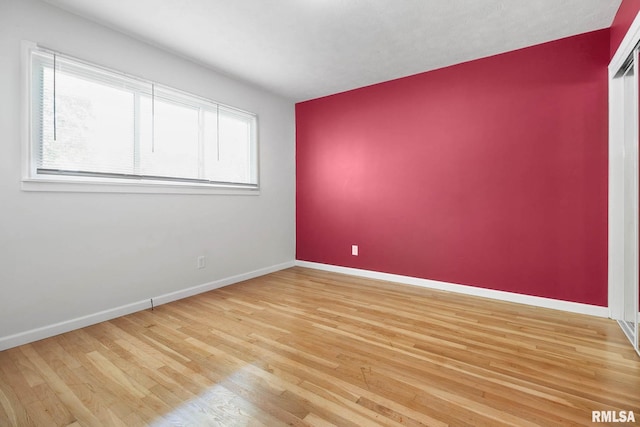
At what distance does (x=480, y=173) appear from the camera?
3.19 metres

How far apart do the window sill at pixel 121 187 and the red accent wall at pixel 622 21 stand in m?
3.80

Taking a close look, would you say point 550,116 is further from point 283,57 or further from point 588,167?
point 283,57

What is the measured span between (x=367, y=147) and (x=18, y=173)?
11.3ft

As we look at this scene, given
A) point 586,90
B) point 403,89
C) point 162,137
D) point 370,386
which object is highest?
point 403,89

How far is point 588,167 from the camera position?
8.72 feet

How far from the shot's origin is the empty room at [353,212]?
5.46 feet

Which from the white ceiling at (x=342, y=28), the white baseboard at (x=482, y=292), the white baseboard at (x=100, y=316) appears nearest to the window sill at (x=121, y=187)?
the white baseboard at (x=100, y=316)

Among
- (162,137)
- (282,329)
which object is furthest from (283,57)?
(282,329)

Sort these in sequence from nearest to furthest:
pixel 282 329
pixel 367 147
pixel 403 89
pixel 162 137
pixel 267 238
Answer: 1. pixel 282 329
2. pixel 162 137
3. pixel 403 89
4. pixel 367 147
5. pixel 267 238

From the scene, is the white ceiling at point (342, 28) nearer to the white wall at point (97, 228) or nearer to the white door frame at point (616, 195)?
the white wall at point (97, 228)

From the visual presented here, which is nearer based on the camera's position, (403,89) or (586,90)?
(586,90)

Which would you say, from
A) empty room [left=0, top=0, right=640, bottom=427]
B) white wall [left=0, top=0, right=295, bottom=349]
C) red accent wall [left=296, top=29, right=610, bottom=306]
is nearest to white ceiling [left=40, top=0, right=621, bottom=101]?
empty room [left=0, top=0, right=640, bottom=427]

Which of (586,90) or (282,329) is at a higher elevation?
(586,90)

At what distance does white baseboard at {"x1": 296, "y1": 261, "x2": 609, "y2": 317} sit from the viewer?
2.67 m
